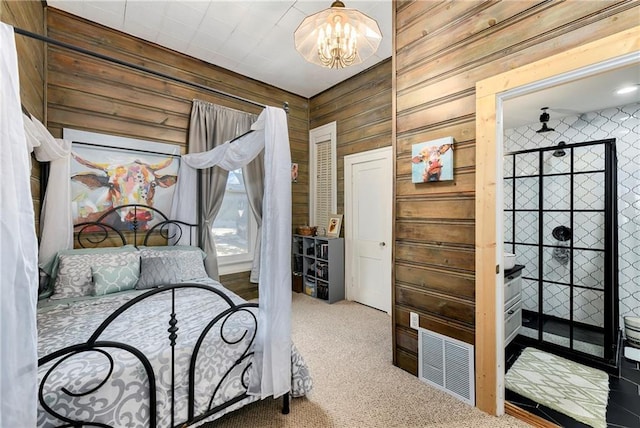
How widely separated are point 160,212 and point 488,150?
3298 millimetres

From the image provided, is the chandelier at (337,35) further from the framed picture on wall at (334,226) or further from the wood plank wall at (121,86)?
the framed picture on wall at (334,226)

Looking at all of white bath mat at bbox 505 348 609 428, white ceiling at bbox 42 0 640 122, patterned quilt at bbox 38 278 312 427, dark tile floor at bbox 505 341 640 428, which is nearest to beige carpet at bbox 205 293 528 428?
patterned quilt at bbox 38 278 312 427

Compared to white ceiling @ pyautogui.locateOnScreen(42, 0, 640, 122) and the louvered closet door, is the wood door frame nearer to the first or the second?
white ceiling @ pyautogui.locateOnScreen(42, 0, 640, 122)

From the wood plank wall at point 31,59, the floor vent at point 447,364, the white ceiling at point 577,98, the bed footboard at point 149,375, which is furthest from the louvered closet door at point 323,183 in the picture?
the wood plank wall at point 31,59

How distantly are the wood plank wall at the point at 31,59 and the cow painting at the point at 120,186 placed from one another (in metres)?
0.37

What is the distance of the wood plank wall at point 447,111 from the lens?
1646 mm

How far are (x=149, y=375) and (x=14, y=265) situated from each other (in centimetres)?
75

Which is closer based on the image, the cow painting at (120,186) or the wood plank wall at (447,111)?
the wood plank wall at (447,111)

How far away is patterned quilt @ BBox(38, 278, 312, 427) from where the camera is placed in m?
1.21

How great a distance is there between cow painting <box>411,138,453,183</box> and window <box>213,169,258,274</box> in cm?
256

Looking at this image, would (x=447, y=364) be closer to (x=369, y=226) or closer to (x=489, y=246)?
(x=489, y=246)

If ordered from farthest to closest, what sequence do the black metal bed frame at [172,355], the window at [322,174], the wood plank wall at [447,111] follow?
the window at [322,174] → the wood plank wall at [447,111] → the black metal bed frame at [172,355]

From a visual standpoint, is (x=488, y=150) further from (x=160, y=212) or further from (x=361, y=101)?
(x=160, y=212)

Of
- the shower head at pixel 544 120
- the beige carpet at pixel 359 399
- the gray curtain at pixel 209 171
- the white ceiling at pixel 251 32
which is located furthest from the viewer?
the gray curtain at pixel 209 171
